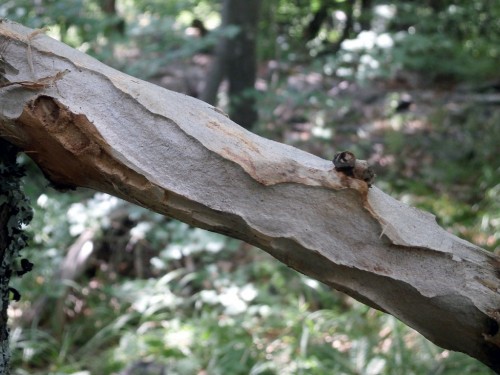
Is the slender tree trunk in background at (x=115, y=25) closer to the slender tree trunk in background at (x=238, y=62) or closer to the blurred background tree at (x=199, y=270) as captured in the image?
the blurred background tree at (x=199, y=270)

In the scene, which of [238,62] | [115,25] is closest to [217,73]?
[238,62]

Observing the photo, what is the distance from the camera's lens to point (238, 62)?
4246 mm

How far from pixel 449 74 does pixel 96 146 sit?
653cm

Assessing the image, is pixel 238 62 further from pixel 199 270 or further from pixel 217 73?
pixel 199 270

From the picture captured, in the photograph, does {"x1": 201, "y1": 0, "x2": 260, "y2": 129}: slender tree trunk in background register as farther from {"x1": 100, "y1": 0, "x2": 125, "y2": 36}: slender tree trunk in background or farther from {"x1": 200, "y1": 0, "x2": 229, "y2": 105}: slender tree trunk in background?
{"x1": 100, "y1": 0, "x2": 125, "y2": 36}: slender tree trunk in background

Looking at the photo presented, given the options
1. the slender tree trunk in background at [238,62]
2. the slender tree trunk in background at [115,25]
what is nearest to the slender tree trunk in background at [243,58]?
the slender tree trunk in background at [238,62]

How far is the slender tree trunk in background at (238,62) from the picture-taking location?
13.4 feet

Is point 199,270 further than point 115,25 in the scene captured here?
Yes

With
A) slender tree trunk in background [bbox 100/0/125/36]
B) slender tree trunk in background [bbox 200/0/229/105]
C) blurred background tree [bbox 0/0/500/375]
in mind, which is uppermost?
slender tree trunk in background [bbox 100/0/125/36]

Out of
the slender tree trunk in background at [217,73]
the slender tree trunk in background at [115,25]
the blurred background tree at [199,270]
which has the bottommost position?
the blurred background tree at [199,270]

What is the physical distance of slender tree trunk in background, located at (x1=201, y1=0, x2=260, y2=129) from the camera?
4070 millimetres

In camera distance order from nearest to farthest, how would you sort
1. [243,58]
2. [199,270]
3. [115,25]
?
1. [115,25]
2. [199,270]
3. [243,58]

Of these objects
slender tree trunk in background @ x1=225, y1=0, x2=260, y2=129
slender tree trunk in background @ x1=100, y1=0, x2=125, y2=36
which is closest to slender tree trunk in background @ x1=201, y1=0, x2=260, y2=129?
slender tree trunk in background @ x1=225, y1=0, x2=260, y2=129

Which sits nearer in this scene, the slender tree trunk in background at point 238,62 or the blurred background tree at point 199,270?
the blurred background tree at point 199,270
